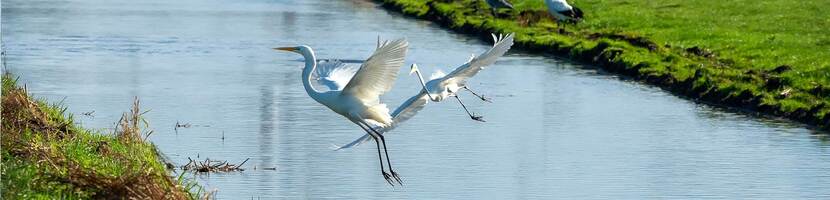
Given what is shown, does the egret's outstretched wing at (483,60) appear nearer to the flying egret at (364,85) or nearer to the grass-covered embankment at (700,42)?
the flying egret at (364,85)

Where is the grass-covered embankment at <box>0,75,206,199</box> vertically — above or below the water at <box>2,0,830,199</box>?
above

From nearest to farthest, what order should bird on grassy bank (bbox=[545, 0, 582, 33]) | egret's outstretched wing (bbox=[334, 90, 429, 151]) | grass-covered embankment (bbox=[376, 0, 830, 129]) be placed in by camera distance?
egret's outstretched wing (bbox=[334, 90, 429, 151]), grass-covered embankment (bbox=[376, 0, 830, 129]), bird on grassy bank (bbox=[545, 0, 582, 33])

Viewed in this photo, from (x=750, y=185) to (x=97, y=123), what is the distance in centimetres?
691

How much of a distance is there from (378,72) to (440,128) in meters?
5.56

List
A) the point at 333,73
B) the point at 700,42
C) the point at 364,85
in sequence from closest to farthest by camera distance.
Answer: the point at 364,85 < the point at 333,73 < the point at 700,42

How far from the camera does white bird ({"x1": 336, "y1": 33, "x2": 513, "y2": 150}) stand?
12820 millimetres

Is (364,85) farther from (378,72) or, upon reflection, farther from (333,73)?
(333,73)

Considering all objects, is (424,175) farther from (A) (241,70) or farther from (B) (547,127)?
(A) (241,70)

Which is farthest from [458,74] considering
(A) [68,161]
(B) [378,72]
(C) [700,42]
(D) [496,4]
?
(D) [496,4]

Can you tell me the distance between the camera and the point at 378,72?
12016 mm

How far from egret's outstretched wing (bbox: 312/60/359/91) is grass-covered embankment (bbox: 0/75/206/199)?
49.7 inches

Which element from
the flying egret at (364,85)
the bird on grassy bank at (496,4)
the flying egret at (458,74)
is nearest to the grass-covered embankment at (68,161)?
the flying egret at (364,85)

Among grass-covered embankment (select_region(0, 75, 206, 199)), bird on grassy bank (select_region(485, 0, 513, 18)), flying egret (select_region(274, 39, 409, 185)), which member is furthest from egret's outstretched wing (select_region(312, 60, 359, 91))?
bird on grassy bank (select_region(485, 0, 513, 18))

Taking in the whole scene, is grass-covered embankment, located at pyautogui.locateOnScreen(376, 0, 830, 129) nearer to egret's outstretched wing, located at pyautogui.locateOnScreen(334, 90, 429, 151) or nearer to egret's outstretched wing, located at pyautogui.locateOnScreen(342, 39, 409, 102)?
egret's outstretched wing, located at pyautogui.locateOnScreen(334, 90, 429, 151)
